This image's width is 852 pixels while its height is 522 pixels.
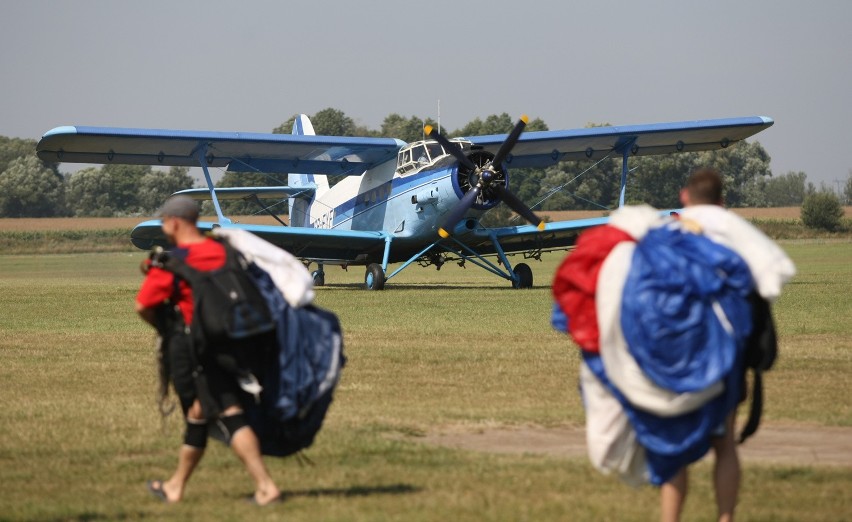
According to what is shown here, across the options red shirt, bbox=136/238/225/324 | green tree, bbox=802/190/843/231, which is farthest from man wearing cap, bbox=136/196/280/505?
green tree, bbox=802/190/843/231

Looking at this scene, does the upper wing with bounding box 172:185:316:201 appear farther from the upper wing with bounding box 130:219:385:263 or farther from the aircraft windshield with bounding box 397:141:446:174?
the aircraft windshield with bounding box 397:141:446:174

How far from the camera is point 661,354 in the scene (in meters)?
4.65

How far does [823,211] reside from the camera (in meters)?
68.1

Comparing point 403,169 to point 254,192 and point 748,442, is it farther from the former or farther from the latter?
point 748,442

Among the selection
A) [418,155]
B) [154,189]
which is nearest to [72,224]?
[154,189]

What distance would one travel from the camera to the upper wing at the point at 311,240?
84.4 ft

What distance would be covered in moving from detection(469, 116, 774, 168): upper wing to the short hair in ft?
71.9

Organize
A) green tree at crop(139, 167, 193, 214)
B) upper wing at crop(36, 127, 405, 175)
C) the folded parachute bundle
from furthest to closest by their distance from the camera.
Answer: green tree at crop(139, 167, 193, 214), upper wing at crop(36, 127, 405, 175), the folded parachute bundle

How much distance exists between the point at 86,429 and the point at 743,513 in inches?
181

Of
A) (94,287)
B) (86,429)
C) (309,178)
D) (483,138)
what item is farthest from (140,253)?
(86,429)

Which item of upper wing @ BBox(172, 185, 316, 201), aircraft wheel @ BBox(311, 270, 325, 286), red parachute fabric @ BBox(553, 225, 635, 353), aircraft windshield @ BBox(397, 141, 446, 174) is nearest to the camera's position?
red parachute fabric @ BBox(553, 225, 635, 353)

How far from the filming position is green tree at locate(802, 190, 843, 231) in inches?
2672

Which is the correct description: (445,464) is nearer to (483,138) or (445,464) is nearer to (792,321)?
(792,321)

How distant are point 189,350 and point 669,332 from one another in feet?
7.61
